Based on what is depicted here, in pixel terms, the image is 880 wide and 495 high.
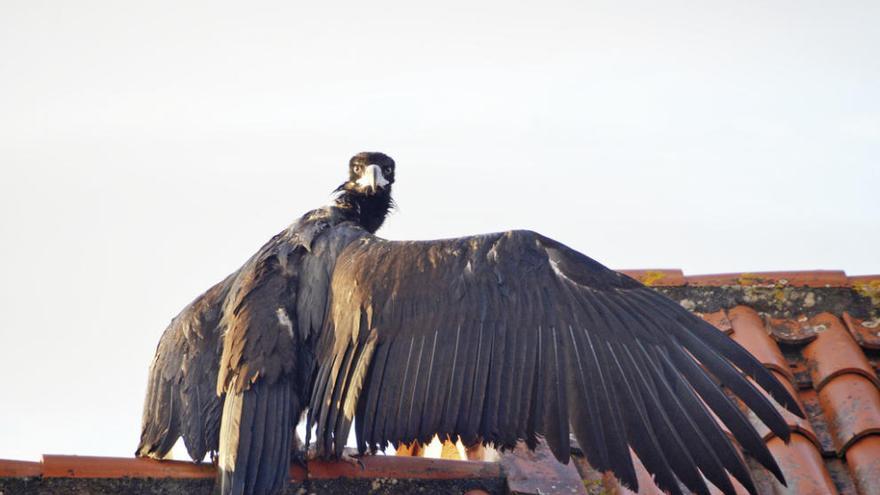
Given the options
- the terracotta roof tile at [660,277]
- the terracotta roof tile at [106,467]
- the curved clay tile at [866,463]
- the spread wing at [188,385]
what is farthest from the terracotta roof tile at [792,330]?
the terracotta roof tile at [106,467]

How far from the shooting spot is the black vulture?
4977 millimetres

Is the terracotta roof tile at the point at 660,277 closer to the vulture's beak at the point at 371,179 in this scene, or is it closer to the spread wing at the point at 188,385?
the vulture's beak at the point at 371,179

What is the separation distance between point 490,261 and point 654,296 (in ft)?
2.16

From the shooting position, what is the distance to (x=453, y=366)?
5230mm

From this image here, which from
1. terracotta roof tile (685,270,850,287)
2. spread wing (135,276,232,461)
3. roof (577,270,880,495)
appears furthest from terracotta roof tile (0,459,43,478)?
terracotta roof tile (685,270,850,287)

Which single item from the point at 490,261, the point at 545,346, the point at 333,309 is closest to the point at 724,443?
the point at 545,346

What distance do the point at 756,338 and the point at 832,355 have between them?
320 mm

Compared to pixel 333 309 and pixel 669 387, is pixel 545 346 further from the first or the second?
pixel 333 309

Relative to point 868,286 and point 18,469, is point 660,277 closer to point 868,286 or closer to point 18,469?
point 868,286

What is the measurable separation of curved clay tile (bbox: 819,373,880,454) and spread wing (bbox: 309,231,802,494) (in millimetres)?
552

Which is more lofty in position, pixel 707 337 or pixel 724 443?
pixel 707 337

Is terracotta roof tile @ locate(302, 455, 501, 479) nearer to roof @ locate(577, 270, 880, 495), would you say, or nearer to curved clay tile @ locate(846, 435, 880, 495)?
roof @ locate(577, 270, 880, 495)

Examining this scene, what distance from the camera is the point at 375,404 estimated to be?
5.19 m

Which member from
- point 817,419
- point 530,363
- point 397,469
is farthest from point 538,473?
point 817,419
